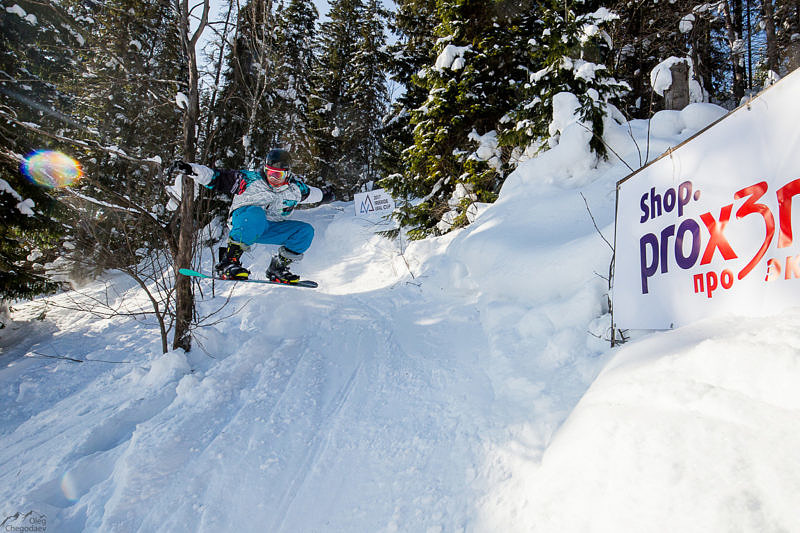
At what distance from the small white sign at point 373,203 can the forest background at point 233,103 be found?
3.63 feet

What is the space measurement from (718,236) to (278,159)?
448cm

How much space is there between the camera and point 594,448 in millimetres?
1918

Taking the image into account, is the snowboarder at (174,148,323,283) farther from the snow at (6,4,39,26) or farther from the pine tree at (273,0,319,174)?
the pine tree at (273,0,319,174)

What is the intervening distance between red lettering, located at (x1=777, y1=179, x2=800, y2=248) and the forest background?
469 cm

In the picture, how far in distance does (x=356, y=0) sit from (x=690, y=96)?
2139cm

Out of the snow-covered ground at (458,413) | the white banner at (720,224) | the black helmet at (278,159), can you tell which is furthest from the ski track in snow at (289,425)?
the black helmet at (278,159)

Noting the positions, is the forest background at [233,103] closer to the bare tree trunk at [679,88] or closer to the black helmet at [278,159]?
the bare tree trunk at [679,88]

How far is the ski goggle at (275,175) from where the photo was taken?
15.6ft

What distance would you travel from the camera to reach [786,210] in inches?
70.4

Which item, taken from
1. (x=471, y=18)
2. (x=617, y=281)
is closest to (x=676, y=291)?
(x=617, y=281)

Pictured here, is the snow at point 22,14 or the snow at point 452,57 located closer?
the snow at point 452,57

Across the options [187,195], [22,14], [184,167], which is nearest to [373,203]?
[187,195]

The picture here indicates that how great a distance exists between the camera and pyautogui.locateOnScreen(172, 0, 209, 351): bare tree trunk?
4.35m

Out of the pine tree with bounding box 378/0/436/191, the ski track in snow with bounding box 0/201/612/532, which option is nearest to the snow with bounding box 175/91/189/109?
the ski track in snow with bounding box 0/201/612/532
